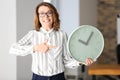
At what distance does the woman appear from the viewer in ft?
3.86

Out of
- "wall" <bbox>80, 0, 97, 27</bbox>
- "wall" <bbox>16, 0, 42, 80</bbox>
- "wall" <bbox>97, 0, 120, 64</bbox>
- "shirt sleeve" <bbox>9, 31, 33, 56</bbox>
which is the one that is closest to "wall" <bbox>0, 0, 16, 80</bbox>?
"wall" <bbox>16, 0, 42, 80</bbox>

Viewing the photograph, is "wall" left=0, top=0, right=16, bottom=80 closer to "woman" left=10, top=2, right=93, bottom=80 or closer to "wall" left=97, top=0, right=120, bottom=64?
"woman" left=10, top=2, right=93, bottom=80

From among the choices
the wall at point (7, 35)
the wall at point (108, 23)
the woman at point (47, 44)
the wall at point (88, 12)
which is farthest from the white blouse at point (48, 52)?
the wall at point (108, 23)

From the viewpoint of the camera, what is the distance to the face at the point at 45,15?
3.85ft

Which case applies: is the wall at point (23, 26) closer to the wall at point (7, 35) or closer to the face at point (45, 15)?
the wall at point (7, 35)

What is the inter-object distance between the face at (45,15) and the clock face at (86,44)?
14cm

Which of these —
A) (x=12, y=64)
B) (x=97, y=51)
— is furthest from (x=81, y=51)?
(x=12, y=64)

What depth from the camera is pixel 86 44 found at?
1.20 m

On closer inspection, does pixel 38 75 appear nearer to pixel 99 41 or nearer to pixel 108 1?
pixel 99 41

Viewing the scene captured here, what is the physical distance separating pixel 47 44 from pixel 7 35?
1420mm

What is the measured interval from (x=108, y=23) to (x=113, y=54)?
0.61 m

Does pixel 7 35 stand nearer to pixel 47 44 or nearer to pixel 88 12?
pixel 47 44

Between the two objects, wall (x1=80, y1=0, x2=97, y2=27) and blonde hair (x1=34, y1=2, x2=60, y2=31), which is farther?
wall (x1=80, y1=0, x2=97, y2=27)

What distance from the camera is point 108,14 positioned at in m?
4.79
